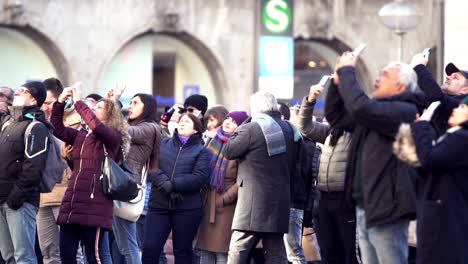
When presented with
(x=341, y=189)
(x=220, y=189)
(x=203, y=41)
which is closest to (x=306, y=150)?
(x=220, y=189)

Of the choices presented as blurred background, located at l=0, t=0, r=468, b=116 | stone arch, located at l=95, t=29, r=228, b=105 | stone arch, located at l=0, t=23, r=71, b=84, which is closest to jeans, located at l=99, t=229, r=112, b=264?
blurred background, located at l=0, t=0, r=468, b=116

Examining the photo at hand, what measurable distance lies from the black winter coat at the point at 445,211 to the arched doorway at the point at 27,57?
54.5 ft

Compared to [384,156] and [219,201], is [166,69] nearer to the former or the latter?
[219,201]

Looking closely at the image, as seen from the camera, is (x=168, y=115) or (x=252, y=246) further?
(x=168, y=115)

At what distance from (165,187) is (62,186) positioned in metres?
1.08

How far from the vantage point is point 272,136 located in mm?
11641

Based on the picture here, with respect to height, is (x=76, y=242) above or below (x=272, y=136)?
below

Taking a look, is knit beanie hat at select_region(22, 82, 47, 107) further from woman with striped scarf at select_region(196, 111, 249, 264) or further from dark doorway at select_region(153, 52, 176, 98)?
dark doorway at select_region(153, 52, 176, 98)

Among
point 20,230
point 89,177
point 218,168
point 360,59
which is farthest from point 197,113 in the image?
point 360,59

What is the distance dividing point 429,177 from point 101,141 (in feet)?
10.9

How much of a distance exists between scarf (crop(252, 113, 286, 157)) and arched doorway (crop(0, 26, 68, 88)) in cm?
1363

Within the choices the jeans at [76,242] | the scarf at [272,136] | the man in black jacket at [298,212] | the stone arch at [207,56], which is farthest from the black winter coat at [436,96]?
the stone arch at [207,56]

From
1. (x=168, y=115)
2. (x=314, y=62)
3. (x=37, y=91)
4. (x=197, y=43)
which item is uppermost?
→ (x=197, y=43)

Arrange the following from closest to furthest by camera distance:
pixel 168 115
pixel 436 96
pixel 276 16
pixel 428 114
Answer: pixel 428 114, pixel 436 96, pixel 168 115, pixel 276 16
